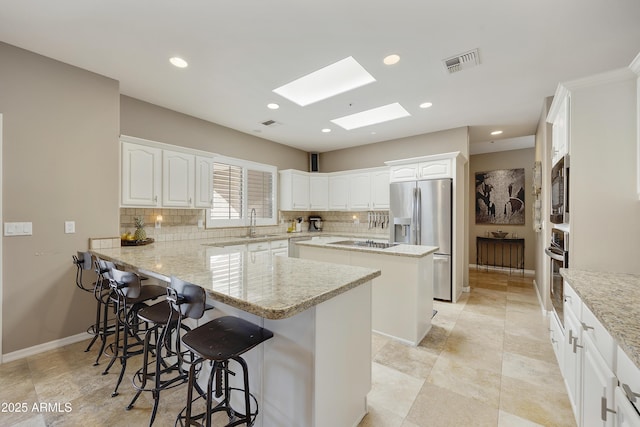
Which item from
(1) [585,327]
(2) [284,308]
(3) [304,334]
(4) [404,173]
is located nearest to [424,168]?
(4) [404,173]

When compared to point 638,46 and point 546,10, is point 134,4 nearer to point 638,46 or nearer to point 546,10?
point 546,10

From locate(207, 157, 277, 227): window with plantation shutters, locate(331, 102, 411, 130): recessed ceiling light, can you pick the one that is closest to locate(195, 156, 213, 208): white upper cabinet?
locate(207, 157, 277, 227): window with plantation shutters

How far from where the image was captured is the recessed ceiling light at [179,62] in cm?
264

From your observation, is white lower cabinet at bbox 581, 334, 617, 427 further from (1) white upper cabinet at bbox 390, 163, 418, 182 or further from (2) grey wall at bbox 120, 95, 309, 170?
(2) grey wall at bbox 120, 95, 309, 170

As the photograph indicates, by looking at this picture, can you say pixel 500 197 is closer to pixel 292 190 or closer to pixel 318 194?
pixel 318 194

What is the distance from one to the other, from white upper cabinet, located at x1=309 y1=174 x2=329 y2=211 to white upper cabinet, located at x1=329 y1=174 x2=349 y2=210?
14 cm

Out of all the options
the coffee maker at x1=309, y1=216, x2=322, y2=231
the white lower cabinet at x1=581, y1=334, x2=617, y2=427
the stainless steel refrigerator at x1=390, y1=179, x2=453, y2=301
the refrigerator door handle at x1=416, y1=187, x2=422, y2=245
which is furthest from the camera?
the coffee maker at x1=309, y1=216, x2=322, y2=231

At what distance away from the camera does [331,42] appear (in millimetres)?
2344

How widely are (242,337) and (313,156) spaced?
5630 millimetres

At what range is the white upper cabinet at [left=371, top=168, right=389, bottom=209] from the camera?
520 centimetres

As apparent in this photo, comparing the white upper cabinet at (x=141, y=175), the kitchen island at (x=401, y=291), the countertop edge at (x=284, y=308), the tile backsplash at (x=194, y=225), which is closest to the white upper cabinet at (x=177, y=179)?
the white upper cabinet at (x=141, y=175)

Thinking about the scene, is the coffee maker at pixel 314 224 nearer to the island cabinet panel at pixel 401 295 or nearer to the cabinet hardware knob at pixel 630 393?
the island cabinet panel at pixel 401 295

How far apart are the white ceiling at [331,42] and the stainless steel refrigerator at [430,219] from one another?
138 centimetres

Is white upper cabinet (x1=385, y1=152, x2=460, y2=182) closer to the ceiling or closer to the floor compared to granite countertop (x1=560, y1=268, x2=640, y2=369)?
closer to the ceiling
